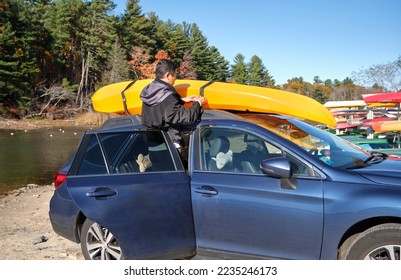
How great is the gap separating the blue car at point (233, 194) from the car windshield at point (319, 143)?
2 centimetres

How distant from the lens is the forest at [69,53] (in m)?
50.6

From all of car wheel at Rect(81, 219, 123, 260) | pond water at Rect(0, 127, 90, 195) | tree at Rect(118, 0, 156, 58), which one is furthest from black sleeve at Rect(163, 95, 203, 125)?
tree at Rect(118, 0, 156, 58)

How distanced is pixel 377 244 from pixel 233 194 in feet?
4.07

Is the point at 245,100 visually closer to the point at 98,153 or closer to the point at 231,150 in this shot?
the point at 231,150

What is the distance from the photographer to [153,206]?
12.9 feet

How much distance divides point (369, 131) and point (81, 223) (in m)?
15.5

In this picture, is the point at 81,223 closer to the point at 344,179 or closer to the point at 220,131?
the point at 220,131

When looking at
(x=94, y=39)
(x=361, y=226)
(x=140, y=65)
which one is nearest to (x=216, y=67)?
(x=140, y=65)

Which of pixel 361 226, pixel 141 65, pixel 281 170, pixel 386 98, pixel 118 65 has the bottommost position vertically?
pixel 361 226

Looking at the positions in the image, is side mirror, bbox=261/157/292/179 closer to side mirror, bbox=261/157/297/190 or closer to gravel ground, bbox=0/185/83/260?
side mirror, bbox=261/157/297/190

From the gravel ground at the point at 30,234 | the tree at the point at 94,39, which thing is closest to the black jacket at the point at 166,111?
the gravel ground at the point at 30,234

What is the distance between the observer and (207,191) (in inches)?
152

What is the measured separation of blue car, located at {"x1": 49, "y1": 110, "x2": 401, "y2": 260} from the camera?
3.41 meters
